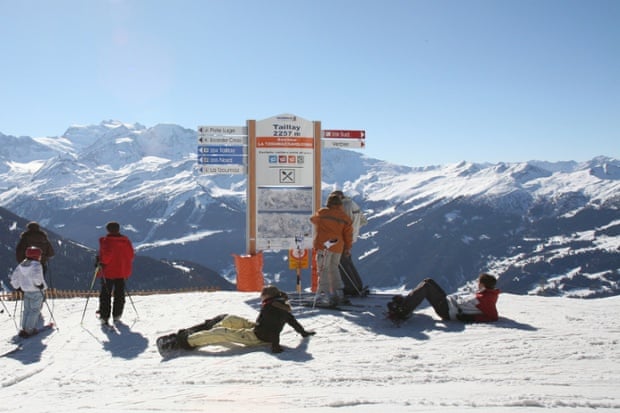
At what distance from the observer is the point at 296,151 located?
56.2 ft

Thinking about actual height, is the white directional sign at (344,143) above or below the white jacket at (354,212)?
A: above

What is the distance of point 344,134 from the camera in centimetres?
1720

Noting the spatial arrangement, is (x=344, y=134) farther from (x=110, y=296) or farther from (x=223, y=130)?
(x=110, y=296)

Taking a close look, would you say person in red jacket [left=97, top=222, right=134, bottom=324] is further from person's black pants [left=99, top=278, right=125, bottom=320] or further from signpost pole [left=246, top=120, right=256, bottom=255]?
signpost pole [left=246, top=120, right=256, bottom=255]

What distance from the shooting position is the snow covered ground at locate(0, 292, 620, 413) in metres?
6.00

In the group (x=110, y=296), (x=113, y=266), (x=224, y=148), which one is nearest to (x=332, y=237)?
(x=113, y=266)

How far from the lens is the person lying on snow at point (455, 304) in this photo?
10023 mm

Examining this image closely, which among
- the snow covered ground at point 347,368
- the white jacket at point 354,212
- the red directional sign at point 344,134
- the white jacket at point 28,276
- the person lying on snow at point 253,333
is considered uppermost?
the red directional sign at point 344,134

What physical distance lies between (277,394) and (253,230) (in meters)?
10.9

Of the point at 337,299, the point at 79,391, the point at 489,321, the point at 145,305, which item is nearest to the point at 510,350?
the point at 489,321

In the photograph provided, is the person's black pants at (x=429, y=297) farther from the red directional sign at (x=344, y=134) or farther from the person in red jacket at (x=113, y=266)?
the red directional sign at (x=344, y=134)

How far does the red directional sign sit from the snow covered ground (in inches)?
280

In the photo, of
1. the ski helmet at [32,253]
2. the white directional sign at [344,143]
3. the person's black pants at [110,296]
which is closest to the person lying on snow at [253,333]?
the person's black pants at [110,296]

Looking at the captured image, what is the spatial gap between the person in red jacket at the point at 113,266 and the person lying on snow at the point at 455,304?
5.24 m
